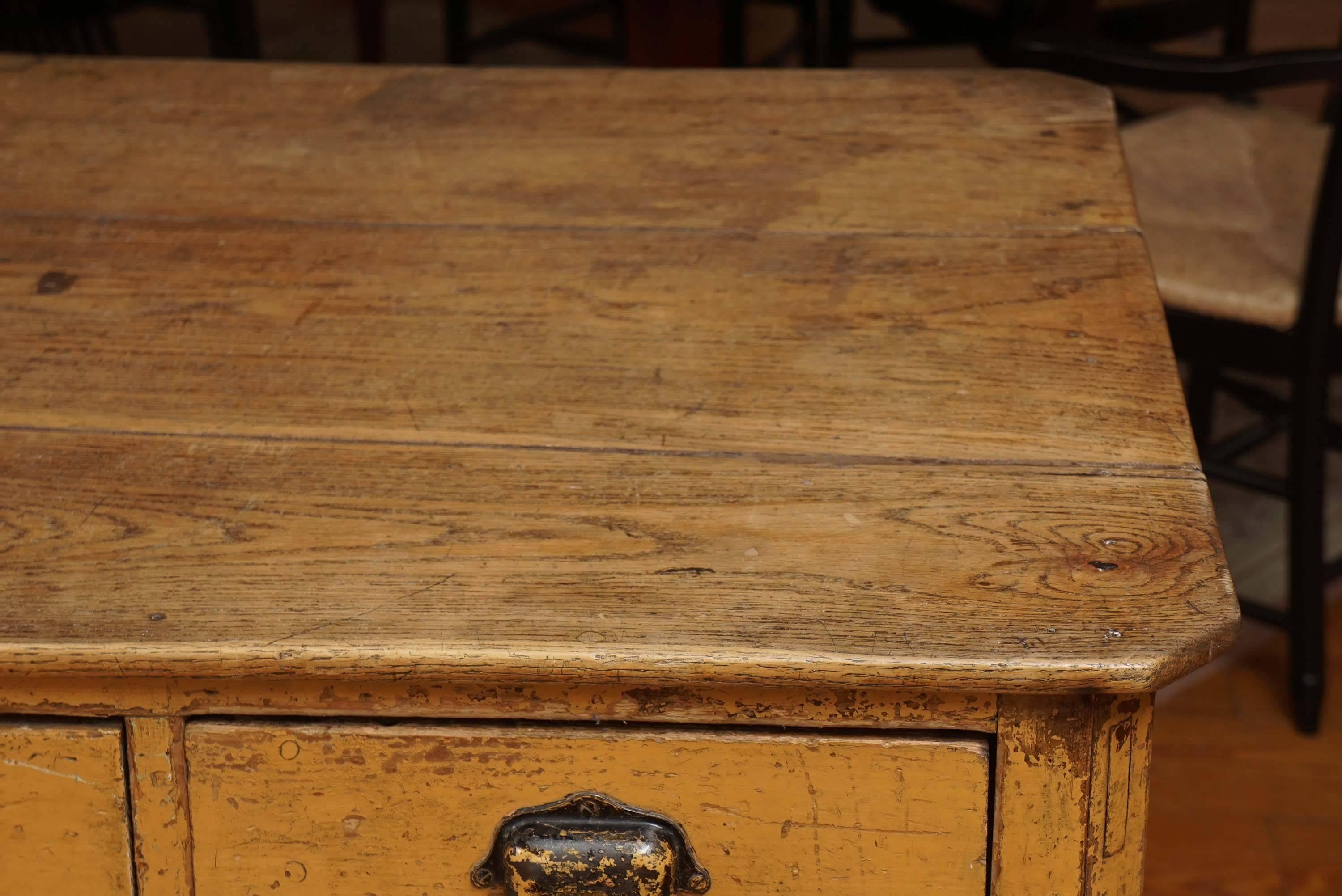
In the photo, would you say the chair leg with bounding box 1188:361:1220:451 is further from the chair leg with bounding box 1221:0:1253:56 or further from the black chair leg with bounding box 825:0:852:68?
the black chair leg with bounding box 825:0:852:68

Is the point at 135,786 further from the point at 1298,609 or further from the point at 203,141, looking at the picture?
the point at 1298,609

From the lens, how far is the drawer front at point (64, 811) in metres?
0.59

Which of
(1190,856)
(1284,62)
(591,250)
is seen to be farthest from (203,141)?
(1190,856)

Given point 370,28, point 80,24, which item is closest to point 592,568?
point 80,24

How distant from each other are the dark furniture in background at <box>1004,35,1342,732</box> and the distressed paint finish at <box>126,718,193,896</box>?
3.13 feet

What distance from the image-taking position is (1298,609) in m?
1.48

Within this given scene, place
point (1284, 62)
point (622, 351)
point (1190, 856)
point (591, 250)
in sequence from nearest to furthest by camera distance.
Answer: point (622, 351) → point (591, 250) → point (1284, 62) → point (1190, 856)

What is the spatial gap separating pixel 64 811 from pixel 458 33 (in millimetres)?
2253

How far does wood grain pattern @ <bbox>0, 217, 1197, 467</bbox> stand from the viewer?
2.15 ft

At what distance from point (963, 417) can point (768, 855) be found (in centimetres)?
21

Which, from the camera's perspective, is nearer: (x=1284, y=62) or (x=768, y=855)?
(x=768, y=855)

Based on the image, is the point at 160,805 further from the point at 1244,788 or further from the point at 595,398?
the point at 1244,788

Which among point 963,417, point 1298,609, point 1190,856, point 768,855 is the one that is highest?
point 963,417

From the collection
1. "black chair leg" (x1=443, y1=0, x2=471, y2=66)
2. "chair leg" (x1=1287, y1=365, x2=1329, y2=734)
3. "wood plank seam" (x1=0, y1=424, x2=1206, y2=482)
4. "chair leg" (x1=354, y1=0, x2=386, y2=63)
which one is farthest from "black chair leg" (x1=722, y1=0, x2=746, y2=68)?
"wood plank seam" (x1=0, y1=424, x2=1206, y2=482)
